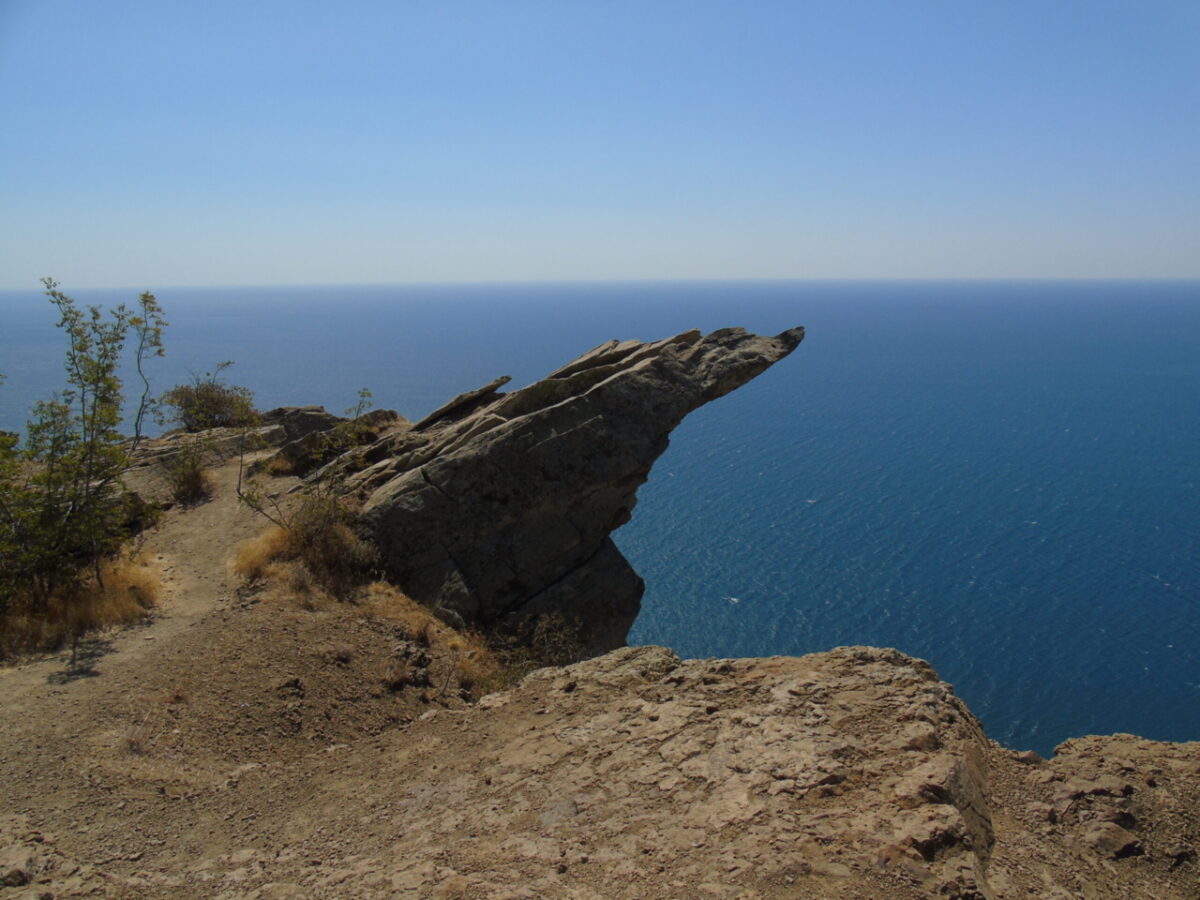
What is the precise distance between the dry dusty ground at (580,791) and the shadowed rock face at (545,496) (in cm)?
519

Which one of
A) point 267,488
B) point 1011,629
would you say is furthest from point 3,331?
point 1011,629

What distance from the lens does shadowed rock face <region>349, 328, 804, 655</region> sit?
17156mm

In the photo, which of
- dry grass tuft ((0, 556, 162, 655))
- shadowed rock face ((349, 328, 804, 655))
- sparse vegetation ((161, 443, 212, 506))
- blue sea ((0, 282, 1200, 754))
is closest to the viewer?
dry grass tuft ((0, 556, 162, 655))

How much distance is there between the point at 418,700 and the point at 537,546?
5693 millimetres

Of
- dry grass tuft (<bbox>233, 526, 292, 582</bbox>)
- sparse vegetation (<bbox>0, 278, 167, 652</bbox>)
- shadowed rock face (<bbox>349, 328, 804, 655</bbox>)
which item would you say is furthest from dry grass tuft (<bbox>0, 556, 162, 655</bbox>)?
→ shadowed rock face (<bbox>349, 328, 804, 655</bbox>)

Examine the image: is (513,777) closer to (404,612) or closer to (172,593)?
(404,612)

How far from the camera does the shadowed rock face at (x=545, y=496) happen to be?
56.3 ft

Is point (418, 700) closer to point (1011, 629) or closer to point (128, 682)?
point (128, 682)

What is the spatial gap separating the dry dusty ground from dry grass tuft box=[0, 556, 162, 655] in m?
0.90

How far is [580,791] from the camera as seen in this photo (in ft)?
27.3

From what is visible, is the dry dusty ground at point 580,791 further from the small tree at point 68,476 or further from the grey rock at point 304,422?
the grey rock at point 304,422

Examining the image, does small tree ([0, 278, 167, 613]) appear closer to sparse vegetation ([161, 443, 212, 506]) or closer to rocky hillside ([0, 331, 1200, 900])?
rocky hillside ([0, 331, 1200, 900])

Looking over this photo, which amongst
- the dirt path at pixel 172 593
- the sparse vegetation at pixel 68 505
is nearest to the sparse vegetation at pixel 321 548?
the dirt path at pixel 172 593

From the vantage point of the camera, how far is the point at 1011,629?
1481 inches
